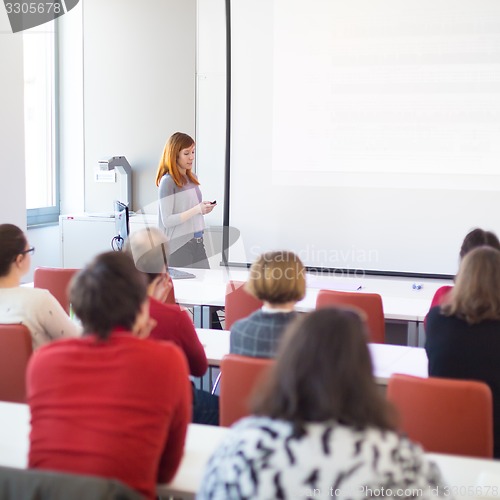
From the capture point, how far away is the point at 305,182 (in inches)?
235

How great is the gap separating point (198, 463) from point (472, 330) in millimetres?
1109

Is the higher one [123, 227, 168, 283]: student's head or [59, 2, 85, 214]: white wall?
[59, 2, 85, 214]: white wall

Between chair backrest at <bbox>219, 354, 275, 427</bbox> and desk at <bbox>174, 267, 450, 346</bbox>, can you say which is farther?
desk at <bbox>174, 267, 450, 346</bbox>

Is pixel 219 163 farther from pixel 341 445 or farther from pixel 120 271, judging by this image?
pixel 341 445

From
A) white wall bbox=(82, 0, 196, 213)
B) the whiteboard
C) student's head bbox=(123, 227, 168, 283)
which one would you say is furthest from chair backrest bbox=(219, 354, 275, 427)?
white wall bbox=(82, 0, 196, 213)

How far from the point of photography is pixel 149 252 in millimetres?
3066

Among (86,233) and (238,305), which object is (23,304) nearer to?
(238,305)

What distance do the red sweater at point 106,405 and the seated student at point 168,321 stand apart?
36.4 inches

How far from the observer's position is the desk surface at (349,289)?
4.27 meters

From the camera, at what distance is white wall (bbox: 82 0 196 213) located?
22.5 feet

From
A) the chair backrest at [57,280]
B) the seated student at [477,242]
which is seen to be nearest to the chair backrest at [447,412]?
the seated student at [477,242]

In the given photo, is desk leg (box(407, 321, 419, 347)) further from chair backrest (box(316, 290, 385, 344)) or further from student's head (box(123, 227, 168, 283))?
student's head (box(123, 227, 168, 283))

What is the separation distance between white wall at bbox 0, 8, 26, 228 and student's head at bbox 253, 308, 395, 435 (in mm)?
4621

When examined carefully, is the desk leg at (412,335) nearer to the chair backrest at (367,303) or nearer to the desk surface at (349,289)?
the desk surface at (349,289)
